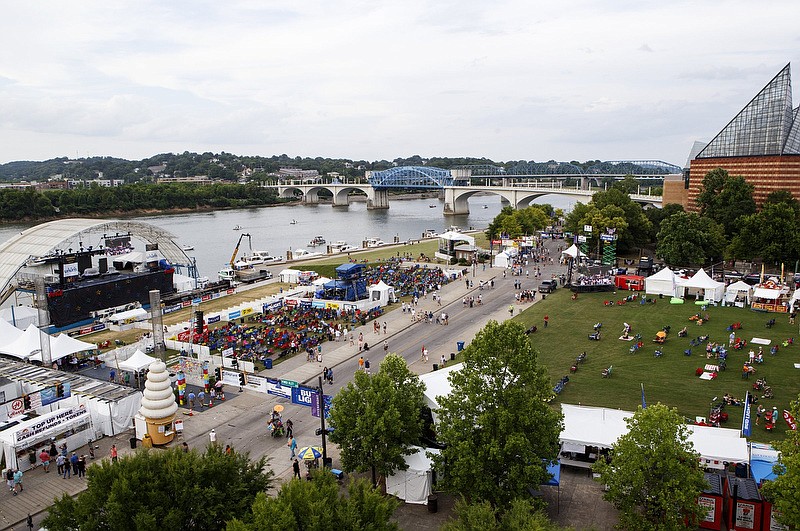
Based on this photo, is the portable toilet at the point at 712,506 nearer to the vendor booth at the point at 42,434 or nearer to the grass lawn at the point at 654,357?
the grass lawn at the point at 654,357

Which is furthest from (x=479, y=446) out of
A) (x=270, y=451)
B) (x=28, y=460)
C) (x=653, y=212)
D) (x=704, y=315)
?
(x=653, y=212)

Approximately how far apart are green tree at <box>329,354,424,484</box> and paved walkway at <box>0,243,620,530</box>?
1744 millimetres

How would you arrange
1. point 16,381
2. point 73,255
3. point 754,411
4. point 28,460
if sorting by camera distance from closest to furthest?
point 28,460 → point 754,411 → point 16,381 → point 73,255

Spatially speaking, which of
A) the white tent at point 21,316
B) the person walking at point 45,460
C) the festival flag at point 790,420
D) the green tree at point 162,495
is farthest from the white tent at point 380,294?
the green tree at point 162,495

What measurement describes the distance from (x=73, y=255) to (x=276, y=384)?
24.9 m

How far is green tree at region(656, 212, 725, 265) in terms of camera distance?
4691 centimetres

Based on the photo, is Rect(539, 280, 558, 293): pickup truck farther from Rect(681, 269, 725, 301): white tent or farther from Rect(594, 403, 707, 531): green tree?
Rect(594, 403, 707, 531): green tree

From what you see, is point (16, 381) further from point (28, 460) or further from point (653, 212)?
point (653, 212)

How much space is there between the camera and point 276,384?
23688 mm

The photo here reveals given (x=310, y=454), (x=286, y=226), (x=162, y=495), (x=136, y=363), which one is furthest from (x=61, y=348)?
(x=286, y=226)

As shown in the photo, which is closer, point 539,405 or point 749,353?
point 539,405

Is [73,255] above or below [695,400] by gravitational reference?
above

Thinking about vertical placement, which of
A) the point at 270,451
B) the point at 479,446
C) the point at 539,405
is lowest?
the point at 270,451

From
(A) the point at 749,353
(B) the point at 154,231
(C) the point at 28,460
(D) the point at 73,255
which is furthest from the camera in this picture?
(B) the point at 154,231
